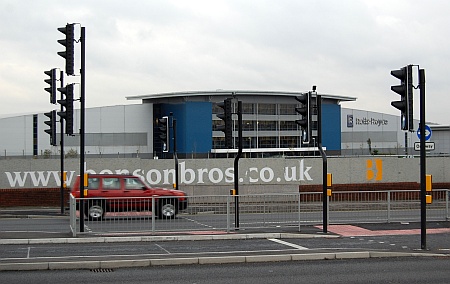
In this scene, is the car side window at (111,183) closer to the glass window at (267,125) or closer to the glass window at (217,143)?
the glass window at (217,143)

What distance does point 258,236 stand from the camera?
18.1 m

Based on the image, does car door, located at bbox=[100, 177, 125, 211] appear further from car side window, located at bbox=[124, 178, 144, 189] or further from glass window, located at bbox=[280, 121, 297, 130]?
glass window, located at bbox=[280, 121, 297, 130]

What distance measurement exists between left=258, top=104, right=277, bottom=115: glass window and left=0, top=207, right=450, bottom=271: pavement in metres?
58.4

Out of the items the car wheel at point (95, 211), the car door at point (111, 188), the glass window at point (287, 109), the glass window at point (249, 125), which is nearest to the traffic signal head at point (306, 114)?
the car wheel at point (95, 211)

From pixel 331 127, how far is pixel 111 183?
5743cm

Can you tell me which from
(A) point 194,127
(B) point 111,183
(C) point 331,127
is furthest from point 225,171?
(C) point 331,127

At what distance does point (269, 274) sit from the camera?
12.2 m

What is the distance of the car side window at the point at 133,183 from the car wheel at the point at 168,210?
667 cm

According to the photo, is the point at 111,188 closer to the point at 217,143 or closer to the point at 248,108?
the point at 217,143

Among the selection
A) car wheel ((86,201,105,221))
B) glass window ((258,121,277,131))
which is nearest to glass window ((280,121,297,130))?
glass window ((258,121,277,131))

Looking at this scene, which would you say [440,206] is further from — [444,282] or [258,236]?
[444,282]

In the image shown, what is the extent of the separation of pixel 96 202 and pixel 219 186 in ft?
60.2

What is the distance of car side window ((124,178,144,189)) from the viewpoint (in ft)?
84.8

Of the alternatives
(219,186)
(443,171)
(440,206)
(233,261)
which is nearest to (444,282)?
(233,261)
